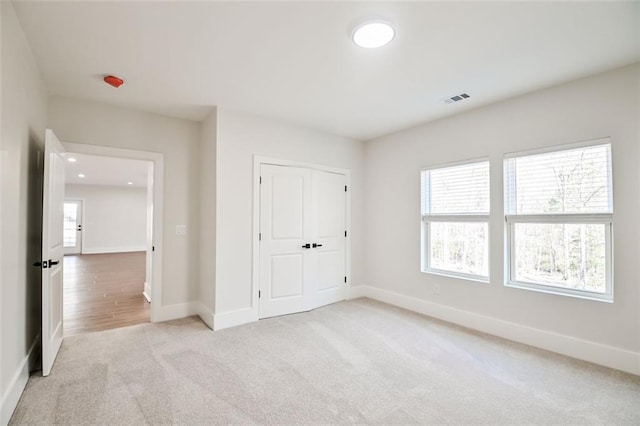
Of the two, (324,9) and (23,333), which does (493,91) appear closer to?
(324,9)

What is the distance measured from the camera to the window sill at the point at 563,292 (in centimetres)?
266

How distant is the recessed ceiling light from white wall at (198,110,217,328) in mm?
2090

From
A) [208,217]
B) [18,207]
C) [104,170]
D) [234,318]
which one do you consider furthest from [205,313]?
[104,170]

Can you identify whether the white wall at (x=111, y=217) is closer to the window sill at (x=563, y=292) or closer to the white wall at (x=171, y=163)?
the white wall at (x=171, y=163)

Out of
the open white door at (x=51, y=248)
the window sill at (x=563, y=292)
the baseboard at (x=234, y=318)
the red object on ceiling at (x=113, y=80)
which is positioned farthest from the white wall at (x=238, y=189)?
the window sill at (x=563, y=292)

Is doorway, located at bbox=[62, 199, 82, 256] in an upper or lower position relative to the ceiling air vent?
lower

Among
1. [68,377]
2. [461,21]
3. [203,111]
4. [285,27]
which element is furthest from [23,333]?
[461,21]

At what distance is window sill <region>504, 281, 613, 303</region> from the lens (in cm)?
266

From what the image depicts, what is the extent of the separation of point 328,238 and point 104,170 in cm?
696

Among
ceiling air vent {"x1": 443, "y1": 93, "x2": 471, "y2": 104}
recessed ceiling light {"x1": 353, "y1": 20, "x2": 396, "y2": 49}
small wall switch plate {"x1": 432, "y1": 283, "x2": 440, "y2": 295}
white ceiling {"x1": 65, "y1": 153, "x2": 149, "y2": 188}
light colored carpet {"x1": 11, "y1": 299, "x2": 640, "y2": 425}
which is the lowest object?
light colored carpet {"x1": 11, "y1": 299, "x2": 640, "y2": 425}

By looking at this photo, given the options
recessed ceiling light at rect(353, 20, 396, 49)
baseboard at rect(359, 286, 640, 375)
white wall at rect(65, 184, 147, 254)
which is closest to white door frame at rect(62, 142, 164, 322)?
recessed ceiling light at rect(353, 20, 396, 49)

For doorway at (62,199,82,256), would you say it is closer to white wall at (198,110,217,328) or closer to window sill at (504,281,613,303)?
white wall at (198,110,217,328)

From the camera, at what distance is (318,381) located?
236 cm

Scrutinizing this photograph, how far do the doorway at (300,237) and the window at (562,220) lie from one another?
90.0 inches
